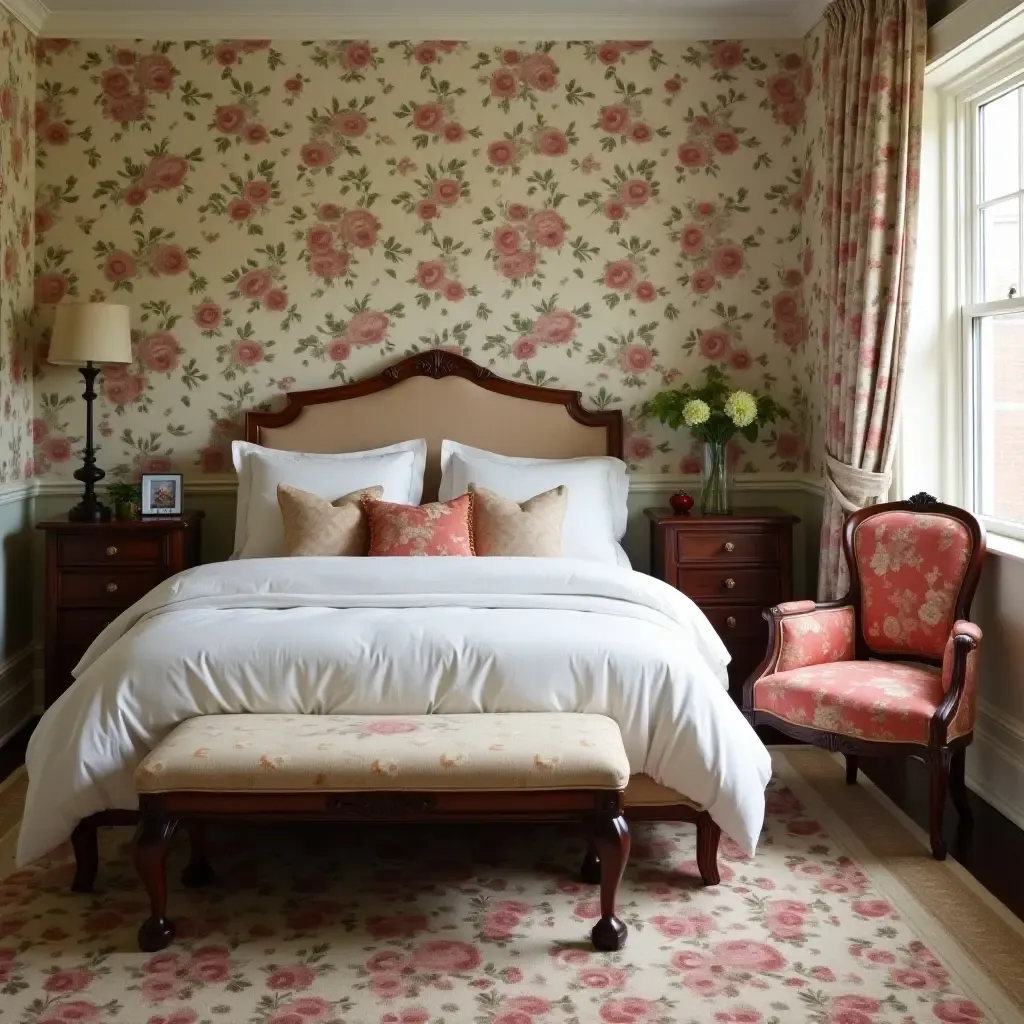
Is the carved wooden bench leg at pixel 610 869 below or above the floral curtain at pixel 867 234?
below

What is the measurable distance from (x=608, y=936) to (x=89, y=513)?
2.95 m

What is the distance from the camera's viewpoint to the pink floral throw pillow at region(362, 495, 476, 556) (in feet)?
13.8

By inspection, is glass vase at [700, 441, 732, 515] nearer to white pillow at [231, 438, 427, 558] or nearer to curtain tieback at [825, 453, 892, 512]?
curtain tieback at [825, 453, 892, 512]

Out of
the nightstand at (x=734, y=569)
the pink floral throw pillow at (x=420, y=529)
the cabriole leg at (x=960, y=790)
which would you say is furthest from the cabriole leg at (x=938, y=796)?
the pink floral throw pillow at (x=420, y=529)

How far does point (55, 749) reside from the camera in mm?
2982

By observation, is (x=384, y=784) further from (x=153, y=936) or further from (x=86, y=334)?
(x=86, y=334)

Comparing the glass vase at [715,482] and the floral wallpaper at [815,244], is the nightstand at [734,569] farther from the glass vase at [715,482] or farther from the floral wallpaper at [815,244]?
the floral wallpaper at [815,244]

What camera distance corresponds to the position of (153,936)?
2.71 metres

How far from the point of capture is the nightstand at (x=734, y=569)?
4699 millimetres

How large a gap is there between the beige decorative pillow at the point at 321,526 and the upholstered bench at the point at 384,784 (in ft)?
5.21

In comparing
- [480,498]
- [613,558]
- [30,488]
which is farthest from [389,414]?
[30,488]

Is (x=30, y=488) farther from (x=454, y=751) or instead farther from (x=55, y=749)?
(x=454, y=751)

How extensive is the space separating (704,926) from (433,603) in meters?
1.20

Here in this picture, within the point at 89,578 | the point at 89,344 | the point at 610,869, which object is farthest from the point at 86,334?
the point at 610,869
